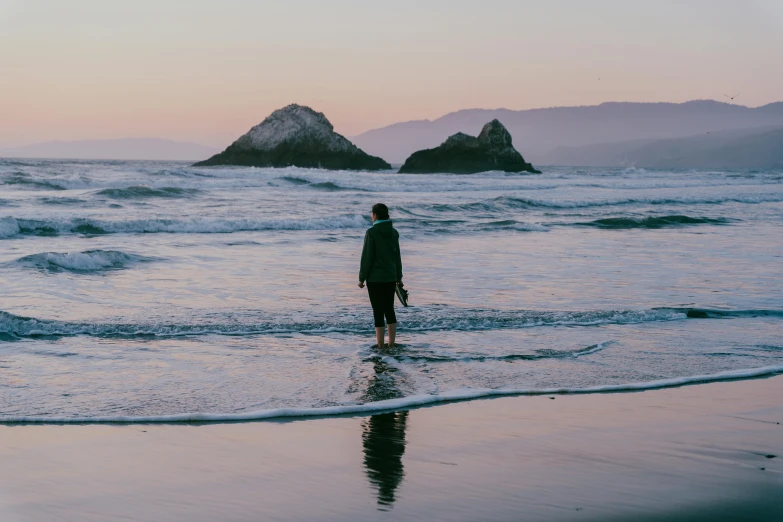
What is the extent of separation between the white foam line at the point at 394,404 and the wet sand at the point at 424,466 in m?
0.14

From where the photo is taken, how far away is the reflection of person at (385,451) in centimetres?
461

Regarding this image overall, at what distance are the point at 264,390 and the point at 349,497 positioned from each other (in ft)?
8.40

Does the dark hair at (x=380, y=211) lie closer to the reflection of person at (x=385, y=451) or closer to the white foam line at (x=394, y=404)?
the white foam line at (x=394, y=404)

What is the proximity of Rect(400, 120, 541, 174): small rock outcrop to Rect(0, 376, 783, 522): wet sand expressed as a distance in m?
79.8

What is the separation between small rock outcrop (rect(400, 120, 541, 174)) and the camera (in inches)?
3398

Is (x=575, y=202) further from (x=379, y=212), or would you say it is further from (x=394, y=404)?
(x=394, y=404)

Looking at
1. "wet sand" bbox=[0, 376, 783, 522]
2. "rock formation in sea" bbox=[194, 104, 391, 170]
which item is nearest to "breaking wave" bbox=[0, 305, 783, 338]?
"wet sand" bbox=[0, 376, 783, 522]

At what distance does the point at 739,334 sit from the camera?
959cm

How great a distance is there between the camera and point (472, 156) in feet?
287

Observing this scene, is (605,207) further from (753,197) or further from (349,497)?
(349,497)

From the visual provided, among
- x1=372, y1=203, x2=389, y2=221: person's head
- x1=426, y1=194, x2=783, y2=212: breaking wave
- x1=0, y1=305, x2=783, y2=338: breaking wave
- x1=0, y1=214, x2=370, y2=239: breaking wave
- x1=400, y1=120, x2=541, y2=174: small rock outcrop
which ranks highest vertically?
x1=400, y1=120, x2=541, y2=174: small rock outcrop

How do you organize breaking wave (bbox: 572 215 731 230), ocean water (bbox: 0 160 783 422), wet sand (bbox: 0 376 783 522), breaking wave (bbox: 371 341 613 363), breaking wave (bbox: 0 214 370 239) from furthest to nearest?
1. breaking wave (bbox: 572 215 731 230)
2. breaking wave (bbox: 0 214 370 239)
3. breaking wave (bbox: 371 341 613 363)
4. ocean water (bbox: 0 160 783 422)
5. wet sand (bbox: 0 376 783 522)

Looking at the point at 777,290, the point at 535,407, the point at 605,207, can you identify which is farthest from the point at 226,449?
the point at 605,207

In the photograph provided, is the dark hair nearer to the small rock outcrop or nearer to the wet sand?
the wet sand
